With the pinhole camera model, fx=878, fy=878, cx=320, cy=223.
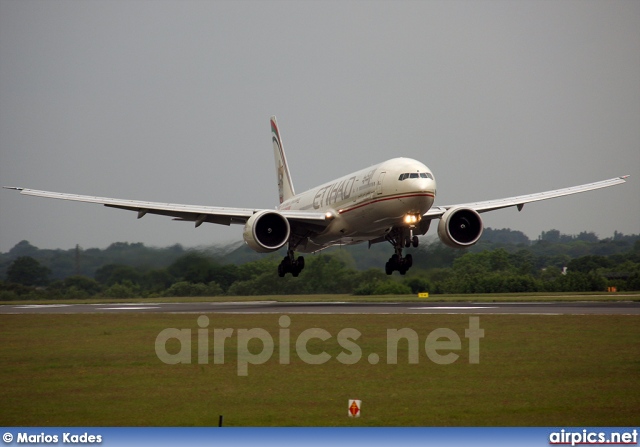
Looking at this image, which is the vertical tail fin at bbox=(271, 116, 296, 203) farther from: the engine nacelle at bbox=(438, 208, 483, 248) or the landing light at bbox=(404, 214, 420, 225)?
the landing light at bbox=(404, 214, 420, 225)

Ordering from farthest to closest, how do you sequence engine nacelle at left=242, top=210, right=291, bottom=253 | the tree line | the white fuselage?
the tree line < engine nacelle at left=242, top=210, right=291, bottom=253 < the white fuselage

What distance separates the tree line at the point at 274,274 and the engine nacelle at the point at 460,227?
5.39 metres

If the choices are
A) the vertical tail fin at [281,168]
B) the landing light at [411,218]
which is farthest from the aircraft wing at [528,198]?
the vertical tail fin at [281,168]

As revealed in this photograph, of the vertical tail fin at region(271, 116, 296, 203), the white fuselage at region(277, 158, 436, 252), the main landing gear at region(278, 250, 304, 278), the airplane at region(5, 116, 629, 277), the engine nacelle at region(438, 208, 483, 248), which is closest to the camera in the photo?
the white fuselage at region(277, 158, 436, 252)

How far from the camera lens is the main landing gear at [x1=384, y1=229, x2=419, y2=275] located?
42438 mm

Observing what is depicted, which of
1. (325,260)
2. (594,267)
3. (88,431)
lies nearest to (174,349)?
(88,431)

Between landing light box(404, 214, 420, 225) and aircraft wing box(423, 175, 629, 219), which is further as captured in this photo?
aircraft wing box(423, 175, 629, 219)

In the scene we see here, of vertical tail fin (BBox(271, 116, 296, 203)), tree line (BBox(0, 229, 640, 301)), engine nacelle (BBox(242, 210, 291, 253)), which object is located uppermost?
vertical tail fin (BBox(271, 116, 296, 203))

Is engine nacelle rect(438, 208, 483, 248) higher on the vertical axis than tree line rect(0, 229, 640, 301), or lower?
higher

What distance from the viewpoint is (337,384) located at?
1792 cm

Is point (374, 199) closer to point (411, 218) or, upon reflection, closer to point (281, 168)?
point (411, 218)

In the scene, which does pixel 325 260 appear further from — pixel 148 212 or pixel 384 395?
pixel 384 395

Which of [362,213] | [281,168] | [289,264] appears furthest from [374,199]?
[281,168]

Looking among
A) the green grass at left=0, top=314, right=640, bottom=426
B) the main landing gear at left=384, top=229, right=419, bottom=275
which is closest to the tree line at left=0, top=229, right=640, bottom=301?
the main landing gear at left=384, top=229, right=419, bottom=275
